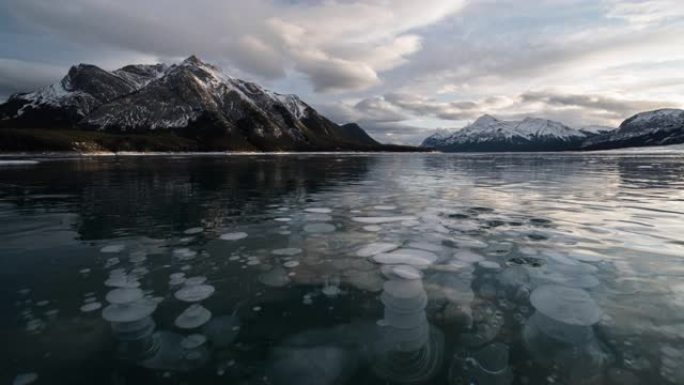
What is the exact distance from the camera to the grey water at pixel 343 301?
563 cm

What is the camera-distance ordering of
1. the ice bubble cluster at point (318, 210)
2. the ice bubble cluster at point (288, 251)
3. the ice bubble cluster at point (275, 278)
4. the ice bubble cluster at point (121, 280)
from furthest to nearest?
the ice bubble cluster at point (318, 210) < the ice bubble cluster at point (288, 251) < the ice bubble cluster at point (275, 278) < the ice bubble cluster at point (121, 280)

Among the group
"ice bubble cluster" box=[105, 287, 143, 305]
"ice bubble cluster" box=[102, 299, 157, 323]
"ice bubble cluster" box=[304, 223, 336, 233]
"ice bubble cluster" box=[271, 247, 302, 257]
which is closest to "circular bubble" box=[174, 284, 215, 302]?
"ice bubble cluster" box=[102, 299, 157, 323]

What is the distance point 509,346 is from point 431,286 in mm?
2565

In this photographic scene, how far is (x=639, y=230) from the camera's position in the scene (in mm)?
14023

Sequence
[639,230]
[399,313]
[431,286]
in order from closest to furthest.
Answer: [399,313], [431,286], [639,230]

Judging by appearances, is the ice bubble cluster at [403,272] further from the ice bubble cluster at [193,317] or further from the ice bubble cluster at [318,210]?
the ice bubble cluster at [318,210]

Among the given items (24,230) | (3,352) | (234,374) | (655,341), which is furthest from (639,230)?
(24,230)

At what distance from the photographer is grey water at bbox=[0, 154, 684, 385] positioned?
18.5 feet

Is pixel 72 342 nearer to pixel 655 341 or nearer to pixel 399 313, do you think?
pixel 399 313

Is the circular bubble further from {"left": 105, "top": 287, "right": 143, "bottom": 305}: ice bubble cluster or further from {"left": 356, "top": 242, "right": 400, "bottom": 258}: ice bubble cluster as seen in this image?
{"left": 356, "top": 242, "right": 400, "bottom": 258}: ice bubble cluster

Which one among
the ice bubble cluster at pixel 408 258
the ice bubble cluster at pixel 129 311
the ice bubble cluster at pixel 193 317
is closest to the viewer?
the ice bubble cluster at pixel 193 317

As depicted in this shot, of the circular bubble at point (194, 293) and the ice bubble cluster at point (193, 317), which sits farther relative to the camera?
the circular bubble at point (194, 293)

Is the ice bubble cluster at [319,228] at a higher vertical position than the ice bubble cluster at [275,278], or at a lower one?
higher

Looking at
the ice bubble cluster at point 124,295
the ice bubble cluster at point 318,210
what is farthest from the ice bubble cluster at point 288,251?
the ice bubble cluster at point 318,210
